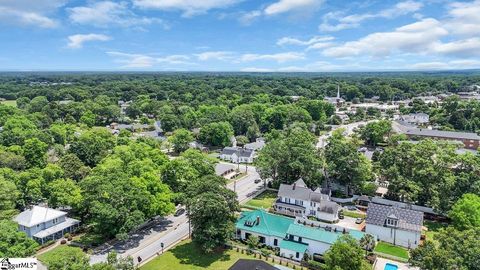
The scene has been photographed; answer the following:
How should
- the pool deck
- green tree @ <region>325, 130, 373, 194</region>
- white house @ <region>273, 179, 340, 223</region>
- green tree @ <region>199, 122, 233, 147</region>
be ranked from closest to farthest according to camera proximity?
the pool deck
white house @ <region>273, 179, 340, 223</region>
green tree @ <region>325, 130, 373, 194</region>
green tree @ <region>199, 122, 233, 147</region>

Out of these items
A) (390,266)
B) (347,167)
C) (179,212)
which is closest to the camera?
(390,266)

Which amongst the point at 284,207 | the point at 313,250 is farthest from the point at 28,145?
the point at 313,250

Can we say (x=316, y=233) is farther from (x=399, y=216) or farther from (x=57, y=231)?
(x=57, y=231)

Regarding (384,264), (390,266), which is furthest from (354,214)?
(390,266)

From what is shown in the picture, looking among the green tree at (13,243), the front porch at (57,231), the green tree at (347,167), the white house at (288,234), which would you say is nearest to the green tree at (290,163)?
the green tree at (347,167)

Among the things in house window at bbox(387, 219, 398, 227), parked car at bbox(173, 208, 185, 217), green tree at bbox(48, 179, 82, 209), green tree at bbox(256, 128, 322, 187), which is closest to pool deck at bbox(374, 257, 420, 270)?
house window at bbox(387, 219, 398, 227)

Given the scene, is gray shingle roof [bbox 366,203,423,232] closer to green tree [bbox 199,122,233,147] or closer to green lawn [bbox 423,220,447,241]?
green lawn [bbox 423,220,447,241]
